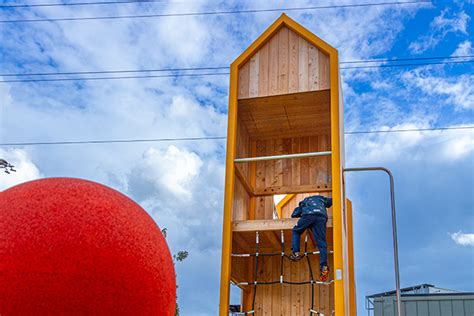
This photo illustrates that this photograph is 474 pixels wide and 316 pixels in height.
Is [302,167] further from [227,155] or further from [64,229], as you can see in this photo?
[64,229]

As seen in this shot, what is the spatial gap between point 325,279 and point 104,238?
6.96m

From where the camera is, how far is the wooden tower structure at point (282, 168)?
32.1 ft

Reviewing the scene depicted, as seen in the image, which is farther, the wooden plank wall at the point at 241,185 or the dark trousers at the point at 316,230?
the wooden plank wall at the point at 241,185

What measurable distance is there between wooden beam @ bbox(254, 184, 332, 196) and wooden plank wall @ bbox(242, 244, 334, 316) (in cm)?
132

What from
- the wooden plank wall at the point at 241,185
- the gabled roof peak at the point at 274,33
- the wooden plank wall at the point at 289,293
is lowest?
the wooden plank wall at the point at 289,293

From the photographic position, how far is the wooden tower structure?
32.1 ft

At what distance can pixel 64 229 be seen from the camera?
296 centimetres

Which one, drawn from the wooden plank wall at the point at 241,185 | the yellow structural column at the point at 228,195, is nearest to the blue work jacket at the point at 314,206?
the yellow structural column at the point at 228,195

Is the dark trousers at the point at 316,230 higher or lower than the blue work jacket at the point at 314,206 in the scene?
lower

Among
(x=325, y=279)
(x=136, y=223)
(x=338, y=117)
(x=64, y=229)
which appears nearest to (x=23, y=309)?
(x=64, y=229)

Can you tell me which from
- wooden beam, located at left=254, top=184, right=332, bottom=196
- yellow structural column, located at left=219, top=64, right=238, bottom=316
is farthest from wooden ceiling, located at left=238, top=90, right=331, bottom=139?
wooden beam, located at left=254, top=184, right=332, bottom=196

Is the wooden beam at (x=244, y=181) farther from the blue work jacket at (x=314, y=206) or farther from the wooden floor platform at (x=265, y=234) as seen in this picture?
the blue work jacket at (x=314, y=206)

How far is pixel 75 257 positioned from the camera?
2.90 meters

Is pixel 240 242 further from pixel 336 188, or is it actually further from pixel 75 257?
pixel 75 257
